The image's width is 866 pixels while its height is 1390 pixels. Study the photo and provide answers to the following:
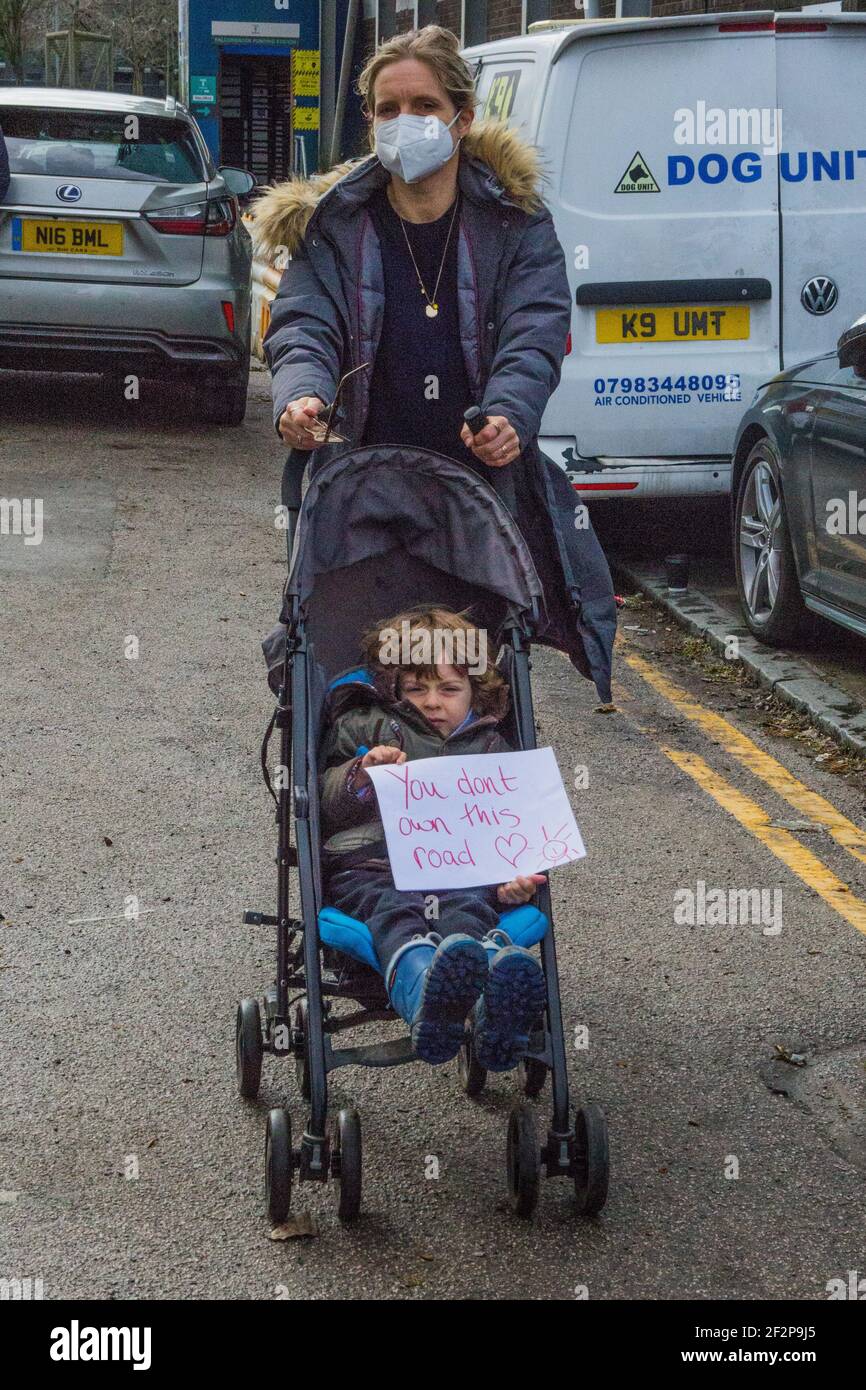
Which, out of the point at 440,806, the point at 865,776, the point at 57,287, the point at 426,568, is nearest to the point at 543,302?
the point at 426,568

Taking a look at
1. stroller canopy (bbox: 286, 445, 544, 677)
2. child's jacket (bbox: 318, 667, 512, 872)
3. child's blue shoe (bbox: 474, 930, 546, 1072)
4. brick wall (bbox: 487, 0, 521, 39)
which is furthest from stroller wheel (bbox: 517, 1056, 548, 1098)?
brick wall (bbox: 487, 0, 521, 39)

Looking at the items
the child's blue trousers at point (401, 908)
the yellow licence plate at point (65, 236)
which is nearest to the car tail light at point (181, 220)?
the yellow licence plate at point (65, 236)

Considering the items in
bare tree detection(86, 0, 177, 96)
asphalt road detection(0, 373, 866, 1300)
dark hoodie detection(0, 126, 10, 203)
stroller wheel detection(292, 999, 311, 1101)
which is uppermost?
bare tree detection(86, 0, 177, 96)

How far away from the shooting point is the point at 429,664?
391cm

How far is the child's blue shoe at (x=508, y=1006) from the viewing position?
3.37 metres

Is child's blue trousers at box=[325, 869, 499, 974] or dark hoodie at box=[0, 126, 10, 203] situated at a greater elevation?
dark hoodie at box=[0, 126, 10, 203]

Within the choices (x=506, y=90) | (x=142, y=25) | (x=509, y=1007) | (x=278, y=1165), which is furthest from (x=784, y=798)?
A: (x=142, y=25)

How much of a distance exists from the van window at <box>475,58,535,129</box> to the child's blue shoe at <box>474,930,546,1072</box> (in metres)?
5.84

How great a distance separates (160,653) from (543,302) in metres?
3.89

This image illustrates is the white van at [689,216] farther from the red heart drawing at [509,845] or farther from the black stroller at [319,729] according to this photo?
the red heart drawing at [509,845]

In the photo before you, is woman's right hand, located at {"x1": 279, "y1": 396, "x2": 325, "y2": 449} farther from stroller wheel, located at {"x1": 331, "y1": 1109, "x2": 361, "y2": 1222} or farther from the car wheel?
the car wheel

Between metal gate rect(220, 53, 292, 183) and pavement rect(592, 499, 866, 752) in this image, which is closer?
pavement rect(592, 499, 866, 752)

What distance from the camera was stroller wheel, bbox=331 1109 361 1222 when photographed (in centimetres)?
345

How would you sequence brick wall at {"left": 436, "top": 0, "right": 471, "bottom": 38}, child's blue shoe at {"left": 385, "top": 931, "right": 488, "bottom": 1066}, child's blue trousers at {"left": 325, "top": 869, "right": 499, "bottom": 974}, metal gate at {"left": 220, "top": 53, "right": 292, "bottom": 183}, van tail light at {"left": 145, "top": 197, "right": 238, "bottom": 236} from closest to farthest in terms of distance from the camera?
1. child's blue shoe at {"left": 385, "top": 931, "right": 488, "bottom": 1066}
2. child's blue trousers at {"left": 325, "top": 869, "right": 499, "bottom": 974}
3. van tail light at {"left": 145, "top": 197, "right": 238, "bottom": 236}
4. brick wall at {"left": 436, "top": 0, "right": 471, "bottom": 38}
5. metal gate at {"left": 220, "top": 53, "right": 292, "bottom": 183}
